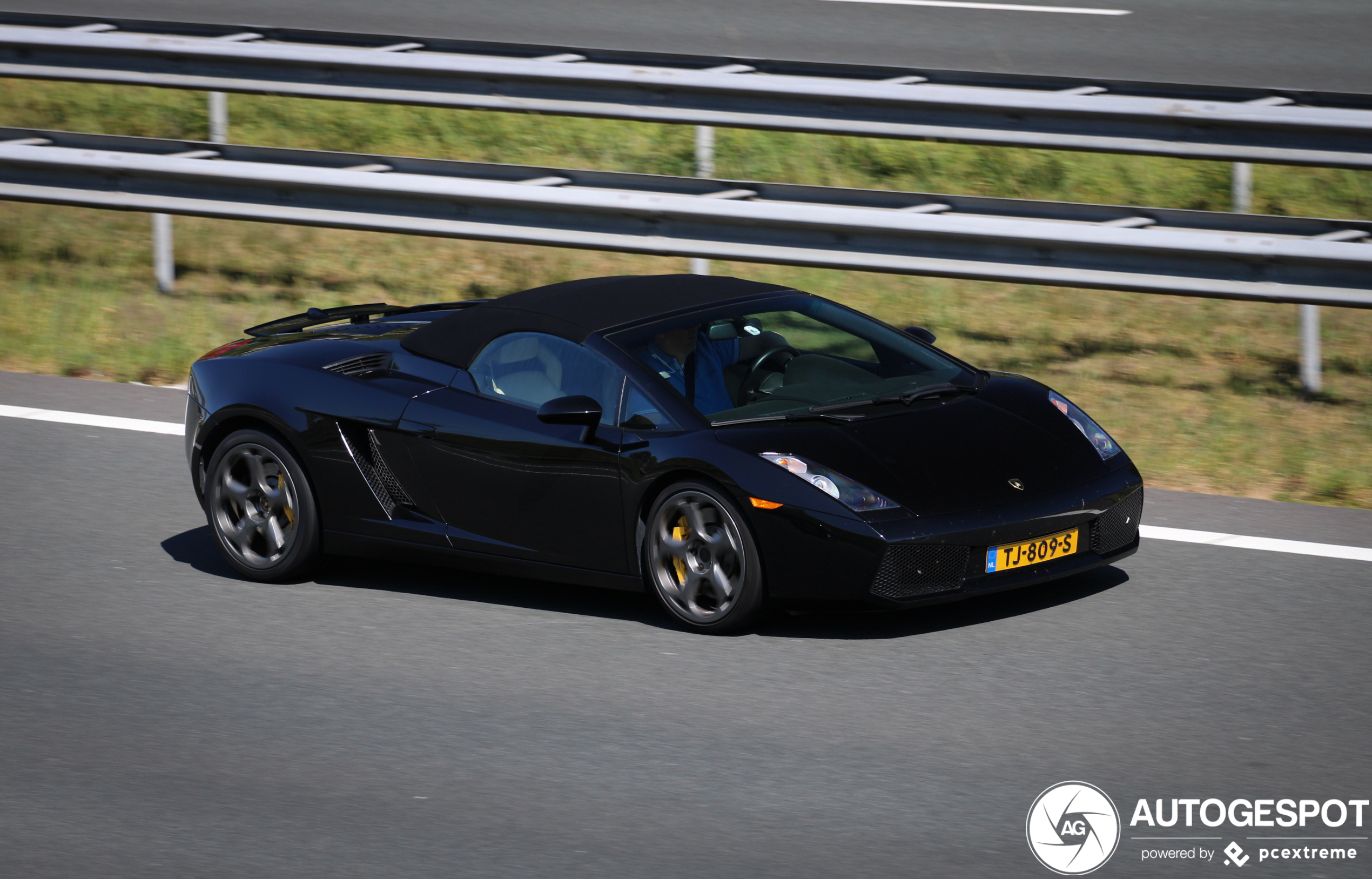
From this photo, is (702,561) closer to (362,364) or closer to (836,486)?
(836,486)

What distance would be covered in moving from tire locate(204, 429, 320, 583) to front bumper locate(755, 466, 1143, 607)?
201 centimetres

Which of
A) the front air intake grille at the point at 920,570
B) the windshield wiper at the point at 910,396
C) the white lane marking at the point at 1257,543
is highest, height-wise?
the windshield wiper at the point at 910,396

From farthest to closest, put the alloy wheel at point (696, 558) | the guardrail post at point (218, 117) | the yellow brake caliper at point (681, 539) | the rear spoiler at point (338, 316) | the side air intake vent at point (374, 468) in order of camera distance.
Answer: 1. the guardrail post at point (218, 117)
2. the rear spoiler at point (338, 316)
3. the side air intake vent at point (374, 468)
4. the yellow brake caliper at point (681, 539)
5. the alloy wheel at point (696, 558)

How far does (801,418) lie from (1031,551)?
3.00ft

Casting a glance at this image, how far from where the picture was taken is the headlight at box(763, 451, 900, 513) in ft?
20.1

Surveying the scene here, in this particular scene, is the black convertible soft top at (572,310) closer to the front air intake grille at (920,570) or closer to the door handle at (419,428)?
the door handle at (419,428)

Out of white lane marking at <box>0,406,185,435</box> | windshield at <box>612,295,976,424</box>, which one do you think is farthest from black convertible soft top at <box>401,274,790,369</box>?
white lane marking at <box>0,406,185,435</box>

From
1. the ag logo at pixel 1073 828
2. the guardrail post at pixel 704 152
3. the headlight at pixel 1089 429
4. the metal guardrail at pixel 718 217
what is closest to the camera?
the ag logo at pixel 1073 828

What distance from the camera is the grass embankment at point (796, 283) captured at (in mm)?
9172

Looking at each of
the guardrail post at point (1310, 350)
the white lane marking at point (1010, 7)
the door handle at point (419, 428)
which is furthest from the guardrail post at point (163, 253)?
the white lane marking at point (1010, 7)

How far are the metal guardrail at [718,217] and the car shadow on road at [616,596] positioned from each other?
A: 238cm

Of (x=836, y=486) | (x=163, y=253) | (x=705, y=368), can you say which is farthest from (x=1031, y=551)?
(x=163, y=253)

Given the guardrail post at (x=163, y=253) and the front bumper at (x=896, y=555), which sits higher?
the guardrail post at (x=163, y=253)

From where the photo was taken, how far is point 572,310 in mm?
7012
